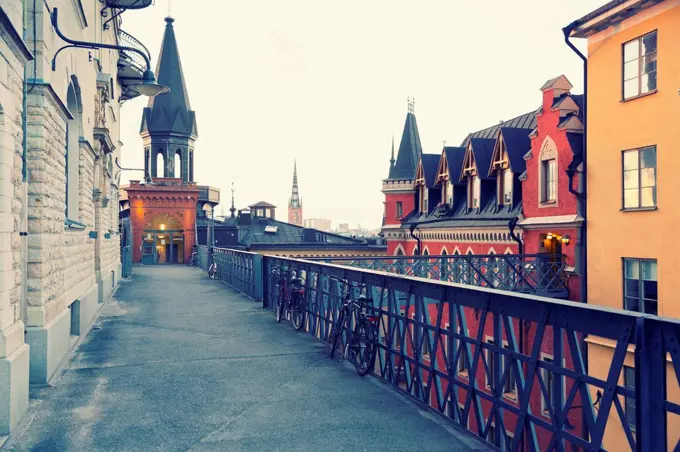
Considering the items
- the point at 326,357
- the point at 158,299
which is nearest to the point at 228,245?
the point at 158,299

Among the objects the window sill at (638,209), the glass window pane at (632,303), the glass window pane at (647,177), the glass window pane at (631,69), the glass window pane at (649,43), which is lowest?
the glass window pane at (632,303)

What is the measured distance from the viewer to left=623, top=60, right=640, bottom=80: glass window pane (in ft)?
51.6

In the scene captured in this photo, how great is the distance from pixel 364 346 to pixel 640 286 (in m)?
11.6

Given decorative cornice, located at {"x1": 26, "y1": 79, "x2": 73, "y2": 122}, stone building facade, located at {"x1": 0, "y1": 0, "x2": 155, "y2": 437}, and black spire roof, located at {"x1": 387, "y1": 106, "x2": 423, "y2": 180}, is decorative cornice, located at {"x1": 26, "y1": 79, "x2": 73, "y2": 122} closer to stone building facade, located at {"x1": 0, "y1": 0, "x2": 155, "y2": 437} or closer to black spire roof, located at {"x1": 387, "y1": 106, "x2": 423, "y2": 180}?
stone building facade, located at {"x1": 0, "y1": 0, "x2": 155, "y2": 437}

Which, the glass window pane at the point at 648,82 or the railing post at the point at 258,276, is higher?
the glass window pane at the point at 648,82

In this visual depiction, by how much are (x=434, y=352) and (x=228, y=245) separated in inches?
1777

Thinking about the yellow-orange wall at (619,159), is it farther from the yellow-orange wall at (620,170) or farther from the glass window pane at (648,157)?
the glass window pane at (648,157)

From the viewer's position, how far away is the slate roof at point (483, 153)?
2597 centimetres

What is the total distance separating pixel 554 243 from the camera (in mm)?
20562

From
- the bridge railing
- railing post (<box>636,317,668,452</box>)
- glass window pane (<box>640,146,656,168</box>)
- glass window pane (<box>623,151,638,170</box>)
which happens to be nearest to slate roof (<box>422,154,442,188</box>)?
glass window pane (<box>623,151,638,170</box>)

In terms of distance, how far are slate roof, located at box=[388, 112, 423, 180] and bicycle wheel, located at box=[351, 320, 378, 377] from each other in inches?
1161

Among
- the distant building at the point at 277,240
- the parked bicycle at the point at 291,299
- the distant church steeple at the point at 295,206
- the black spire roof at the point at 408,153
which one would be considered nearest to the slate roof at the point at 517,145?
the black spire roof at the point at 408,153

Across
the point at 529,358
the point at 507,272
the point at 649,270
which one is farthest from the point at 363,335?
the point at 507,272

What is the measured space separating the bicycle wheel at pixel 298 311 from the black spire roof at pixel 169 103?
42289mm
